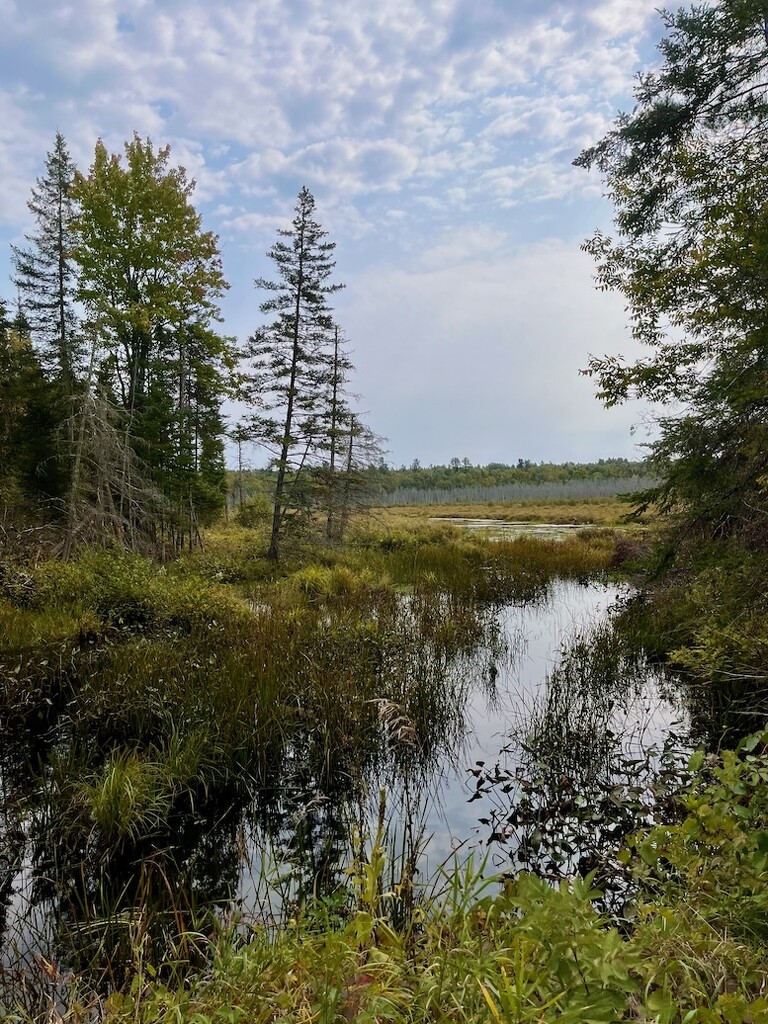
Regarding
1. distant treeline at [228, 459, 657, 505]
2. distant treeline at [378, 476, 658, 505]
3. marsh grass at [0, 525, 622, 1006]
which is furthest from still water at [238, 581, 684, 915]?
distant treeline at [378, 476, 658, 505]

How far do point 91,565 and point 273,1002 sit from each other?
791 centimetres

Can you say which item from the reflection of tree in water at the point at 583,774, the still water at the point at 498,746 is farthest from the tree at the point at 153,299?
the reflection of tree in water at the point at 583,774

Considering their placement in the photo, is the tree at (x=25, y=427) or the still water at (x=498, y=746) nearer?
the still water at (x=498, y=746)

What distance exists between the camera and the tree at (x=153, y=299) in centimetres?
1507

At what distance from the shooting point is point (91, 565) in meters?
8.23

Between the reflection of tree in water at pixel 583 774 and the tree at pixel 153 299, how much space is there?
12055 millimetres

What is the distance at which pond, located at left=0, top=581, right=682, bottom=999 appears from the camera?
2.77m

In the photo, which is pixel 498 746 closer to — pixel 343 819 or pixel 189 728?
pixel 343 819

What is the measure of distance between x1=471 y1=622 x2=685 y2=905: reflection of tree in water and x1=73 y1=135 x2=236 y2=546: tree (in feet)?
39.6

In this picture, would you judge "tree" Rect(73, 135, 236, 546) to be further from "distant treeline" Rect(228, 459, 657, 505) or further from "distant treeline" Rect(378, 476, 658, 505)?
"distant treeline" Rect(378, 476, 658, 505)

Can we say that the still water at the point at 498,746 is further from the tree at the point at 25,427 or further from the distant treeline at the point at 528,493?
the distant treeline at the point at 528,493

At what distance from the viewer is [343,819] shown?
12.4ft

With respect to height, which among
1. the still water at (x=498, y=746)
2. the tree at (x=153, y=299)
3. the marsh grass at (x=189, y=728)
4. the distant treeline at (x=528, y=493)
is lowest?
the still water at (x=498, y=746)

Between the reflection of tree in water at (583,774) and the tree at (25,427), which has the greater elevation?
the tree at (25,427)
